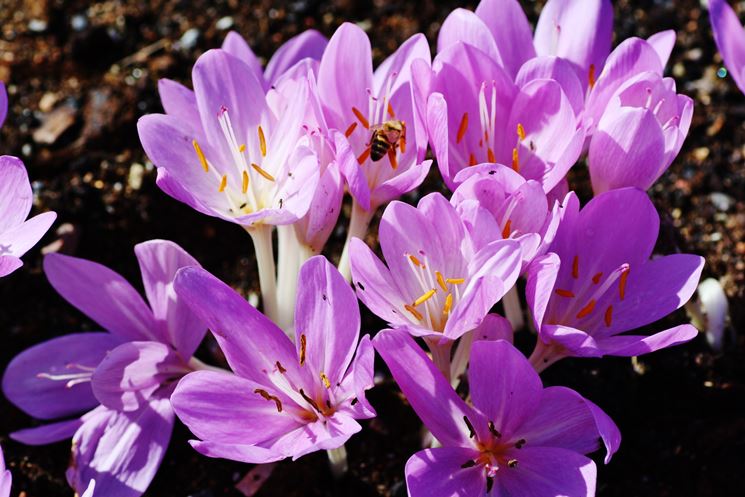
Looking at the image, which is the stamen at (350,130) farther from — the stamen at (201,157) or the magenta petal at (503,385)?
the magenta petal at (503,385)

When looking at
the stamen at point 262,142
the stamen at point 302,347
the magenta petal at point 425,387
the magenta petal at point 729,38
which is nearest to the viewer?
the magenta petal at point 425,387

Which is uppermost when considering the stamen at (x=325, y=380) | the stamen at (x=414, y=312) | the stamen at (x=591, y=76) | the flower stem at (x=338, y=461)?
the stamen at (x=591, y=76)

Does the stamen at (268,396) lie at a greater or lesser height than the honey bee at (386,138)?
lesser

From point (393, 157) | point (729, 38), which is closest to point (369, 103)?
point (393, 157)

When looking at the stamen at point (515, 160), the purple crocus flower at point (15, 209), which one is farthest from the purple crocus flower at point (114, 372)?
the stamen at point (515, 160)

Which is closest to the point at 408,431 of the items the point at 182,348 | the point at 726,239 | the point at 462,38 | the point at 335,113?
the point at 182,348

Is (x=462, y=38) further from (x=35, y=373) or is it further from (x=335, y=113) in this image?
(x=35, y=373)

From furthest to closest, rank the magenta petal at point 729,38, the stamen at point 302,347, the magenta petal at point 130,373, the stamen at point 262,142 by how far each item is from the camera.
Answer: the magenta petal at point 729,38, the stamen at point 262,142, the magenta petal at point 130,373, the stamen at point 302,347

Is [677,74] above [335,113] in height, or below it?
below
